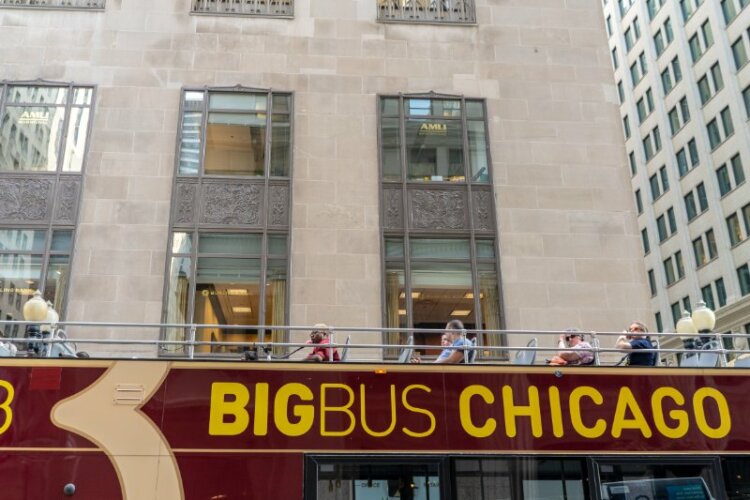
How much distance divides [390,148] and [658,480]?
9592mm

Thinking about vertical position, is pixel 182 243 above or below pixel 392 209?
below

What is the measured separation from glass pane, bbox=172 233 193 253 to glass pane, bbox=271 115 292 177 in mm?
2331

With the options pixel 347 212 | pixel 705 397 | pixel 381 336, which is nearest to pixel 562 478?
pixel 705 397

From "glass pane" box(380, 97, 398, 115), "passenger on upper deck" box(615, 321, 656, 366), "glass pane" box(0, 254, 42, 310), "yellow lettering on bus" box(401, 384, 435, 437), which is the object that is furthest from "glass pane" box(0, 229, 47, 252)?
"passenger on upper deck" box(615, 321, 656, 366)

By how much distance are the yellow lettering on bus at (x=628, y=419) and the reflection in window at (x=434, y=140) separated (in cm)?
802

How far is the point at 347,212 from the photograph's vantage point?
14.7 metres

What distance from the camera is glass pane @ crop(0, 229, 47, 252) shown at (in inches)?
547

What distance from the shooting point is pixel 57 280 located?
13766 millimetres

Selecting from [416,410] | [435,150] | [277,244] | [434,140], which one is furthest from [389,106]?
[416,410]

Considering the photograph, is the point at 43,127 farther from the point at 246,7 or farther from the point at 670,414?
the point at 670,414

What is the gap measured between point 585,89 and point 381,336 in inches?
308

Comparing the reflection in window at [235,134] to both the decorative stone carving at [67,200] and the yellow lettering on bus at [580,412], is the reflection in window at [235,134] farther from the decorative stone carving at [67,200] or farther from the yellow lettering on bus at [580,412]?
the yellow lettering on bus at [580,412]

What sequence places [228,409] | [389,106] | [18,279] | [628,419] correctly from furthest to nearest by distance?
Result: [389,106]
[18,279]
[628,419]
[228,409]

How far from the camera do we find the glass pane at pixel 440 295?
14281mm
